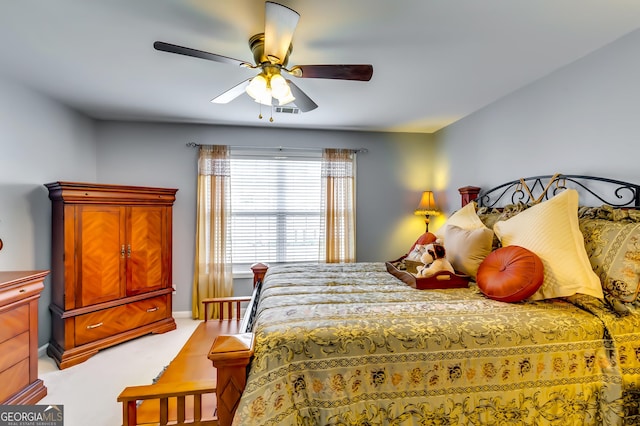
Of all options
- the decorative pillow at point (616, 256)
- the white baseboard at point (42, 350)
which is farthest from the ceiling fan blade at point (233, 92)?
the white baseboard at point (42, 350)

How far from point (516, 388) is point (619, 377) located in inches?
18.8

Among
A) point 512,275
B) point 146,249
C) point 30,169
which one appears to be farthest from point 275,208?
point 512,275

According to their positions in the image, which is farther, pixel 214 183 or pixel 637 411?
pixel 214 183

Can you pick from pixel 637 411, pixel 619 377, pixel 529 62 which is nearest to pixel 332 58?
pixel 529 62

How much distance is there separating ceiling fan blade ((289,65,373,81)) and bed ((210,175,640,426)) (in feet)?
4.52

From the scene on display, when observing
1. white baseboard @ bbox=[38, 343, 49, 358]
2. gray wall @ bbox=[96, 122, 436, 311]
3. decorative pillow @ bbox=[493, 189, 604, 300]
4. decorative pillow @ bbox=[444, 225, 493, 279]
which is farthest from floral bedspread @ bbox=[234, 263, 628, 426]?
white baseboard @ bbox=[38, 343, 49, 358]

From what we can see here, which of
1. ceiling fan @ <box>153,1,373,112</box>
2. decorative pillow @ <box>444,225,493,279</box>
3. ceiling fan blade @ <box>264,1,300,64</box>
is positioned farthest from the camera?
decorative pillow @ <box>444,225,493,279</box>

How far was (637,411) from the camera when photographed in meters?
1.30

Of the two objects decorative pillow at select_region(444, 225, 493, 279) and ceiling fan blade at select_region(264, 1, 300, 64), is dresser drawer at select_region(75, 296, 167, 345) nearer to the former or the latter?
ceiling fan blade at select_region(264, 1, 300, 64)

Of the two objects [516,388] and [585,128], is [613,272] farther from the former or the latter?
[585,128]

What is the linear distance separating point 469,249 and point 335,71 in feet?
5.04

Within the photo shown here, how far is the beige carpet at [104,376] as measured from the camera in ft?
6.37

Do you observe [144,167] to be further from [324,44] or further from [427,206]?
[427,206]

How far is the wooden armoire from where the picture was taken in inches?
100
